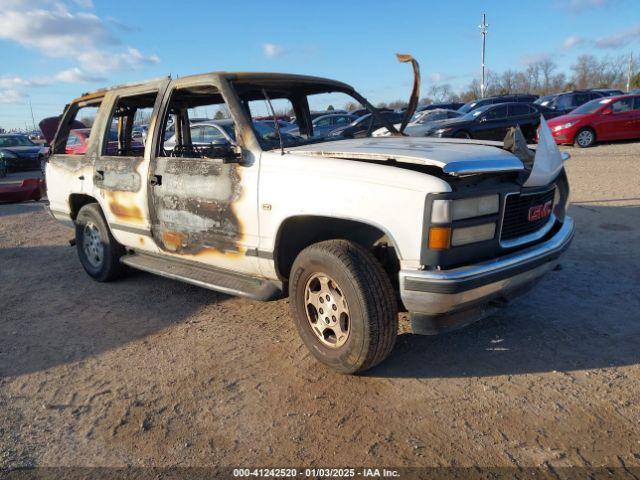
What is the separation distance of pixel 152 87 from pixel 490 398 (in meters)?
3.62

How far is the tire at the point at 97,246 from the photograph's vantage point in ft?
16.1

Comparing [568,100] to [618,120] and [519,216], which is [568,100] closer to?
[618,120]

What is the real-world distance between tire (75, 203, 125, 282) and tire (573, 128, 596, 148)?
48.6 ft

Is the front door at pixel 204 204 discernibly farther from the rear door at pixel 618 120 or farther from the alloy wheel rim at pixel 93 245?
the rear door at pixel 618 120

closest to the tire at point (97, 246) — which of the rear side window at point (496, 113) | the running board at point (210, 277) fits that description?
the running board at point (210, 277)

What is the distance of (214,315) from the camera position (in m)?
4.14

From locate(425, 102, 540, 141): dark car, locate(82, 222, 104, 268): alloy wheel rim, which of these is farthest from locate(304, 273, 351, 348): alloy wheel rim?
locate(425, 102, 540, 141): dark car

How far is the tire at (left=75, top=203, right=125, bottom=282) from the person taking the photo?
4898mm

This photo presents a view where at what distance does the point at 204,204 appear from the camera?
366 centimetres

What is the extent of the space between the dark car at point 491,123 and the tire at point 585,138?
134 cm

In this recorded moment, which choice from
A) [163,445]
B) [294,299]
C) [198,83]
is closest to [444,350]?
[294,299]

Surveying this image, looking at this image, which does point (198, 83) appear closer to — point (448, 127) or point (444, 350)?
point (444, 350)

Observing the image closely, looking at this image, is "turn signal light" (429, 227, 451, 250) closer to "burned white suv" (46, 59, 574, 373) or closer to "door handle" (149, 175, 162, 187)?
"burned white suv" (46, 59, 574, 373)

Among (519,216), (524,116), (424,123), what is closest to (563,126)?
(524,116)
